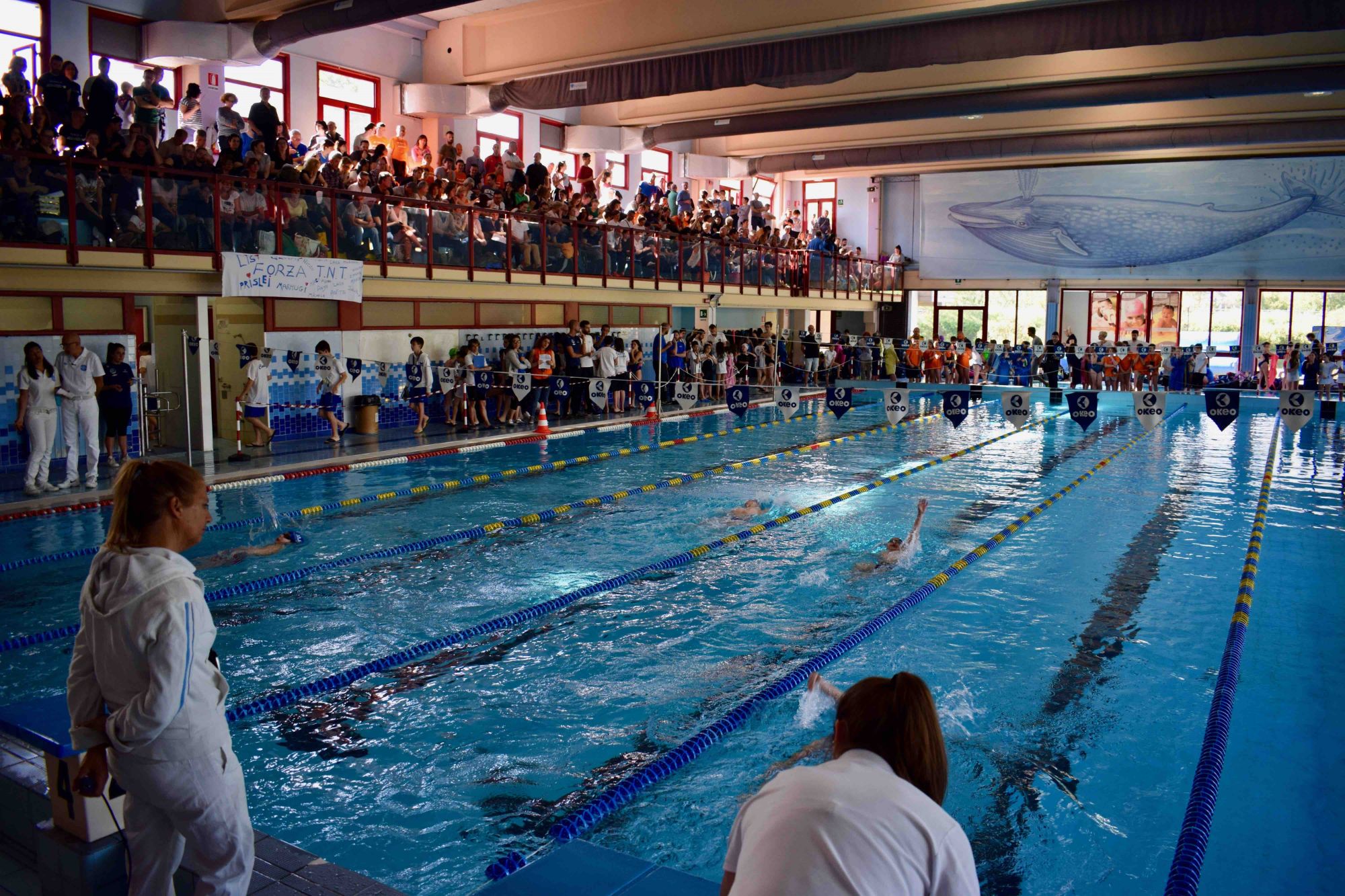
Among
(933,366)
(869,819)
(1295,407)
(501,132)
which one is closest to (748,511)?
(1295,407)

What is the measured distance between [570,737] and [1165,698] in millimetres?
3187

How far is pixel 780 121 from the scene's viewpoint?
2094cm

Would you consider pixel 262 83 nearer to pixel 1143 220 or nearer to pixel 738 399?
pixel 738 399

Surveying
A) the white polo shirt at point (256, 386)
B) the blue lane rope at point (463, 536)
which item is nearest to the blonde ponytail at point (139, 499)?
the blue lane rope at point (463, 536)

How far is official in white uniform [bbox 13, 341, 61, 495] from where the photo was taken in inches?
376

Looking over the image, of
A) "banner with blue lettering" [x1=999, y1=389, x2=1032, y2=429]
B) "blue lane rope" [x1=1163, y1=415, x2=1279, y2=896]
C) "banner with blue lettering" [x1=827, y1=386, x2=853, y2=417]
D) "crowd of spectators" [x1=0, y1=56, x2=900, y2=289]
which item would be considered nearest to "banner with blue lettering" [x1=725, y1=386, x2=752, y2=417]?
"banner with blue lettering" [x1=827, y1=386, x2=853, y2=417]

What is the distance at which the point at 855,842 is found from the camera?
1.39 m

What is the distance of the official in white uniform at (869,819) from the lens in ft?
4.57

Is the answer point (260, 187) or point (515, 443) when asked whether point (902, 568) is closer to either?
point (515, 443)

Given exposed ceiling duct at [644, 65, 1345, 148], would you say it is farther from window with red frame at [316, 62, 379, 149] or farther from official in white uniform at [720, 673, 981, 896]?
official in white uniform at [720, 673, 981, 896]

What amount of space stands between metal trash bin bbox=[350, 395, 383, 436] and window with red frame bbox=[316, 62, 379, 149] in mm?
4490

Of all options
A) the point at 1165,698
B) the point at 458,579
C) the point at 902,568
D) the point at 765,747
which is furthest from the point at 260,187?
the point at 1165,698

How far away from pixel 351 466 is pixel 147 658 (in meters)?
9.88

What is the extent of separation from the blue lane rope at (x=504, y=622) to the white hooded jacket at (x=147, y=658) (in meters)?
1.50
